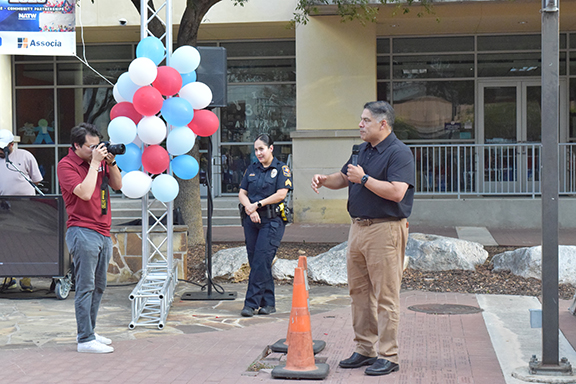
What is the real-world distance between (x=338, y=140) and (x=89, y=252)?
971 centimetres

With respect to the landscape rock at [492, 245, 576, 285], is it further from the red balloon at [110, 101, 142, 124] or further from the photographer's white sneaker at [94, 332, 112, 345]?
the photographer's white sneaker at [94, 332, 112, 345]

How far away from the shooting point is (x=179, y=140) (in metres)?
6.88

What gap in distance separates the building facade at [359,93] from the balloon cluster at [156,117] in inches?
290

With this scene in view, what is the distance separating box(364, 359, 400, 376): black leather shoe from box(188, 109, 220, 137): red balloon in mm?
3373

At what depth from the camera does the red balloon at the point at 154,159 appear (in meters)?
6.77

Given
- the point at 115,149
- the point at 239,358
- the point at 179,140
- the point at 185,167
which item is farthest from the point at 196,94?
the point at 239,358

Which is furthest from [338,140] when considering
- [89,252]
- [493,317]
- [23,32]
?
[89,252]

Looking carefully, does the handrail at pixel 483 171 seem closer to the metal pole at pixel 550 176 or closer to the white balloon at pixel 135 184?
the white balloon at pixel 135 184

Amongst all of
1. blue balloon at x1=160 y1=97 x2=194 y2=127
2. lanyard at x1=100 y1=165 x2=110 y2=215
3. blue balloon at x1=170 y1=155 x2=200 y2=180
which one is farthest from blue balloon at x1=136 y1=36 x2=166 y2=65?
lanyard at x1=100 y1=165 x2=110 y2=215

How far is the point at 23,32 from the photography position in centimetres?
920

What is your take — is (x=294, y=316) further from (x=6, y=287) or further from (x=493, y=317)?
(x=6, y=287)

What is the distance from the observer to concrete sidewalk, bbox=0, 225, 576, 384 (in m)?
4.94

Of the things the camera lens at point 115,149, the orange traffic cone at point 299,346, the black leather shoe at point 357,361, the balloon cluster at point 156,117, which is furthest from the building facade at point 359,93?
the orange traffic cone at point 299,346

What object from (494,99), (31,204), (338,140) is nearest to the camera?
(31,204)
